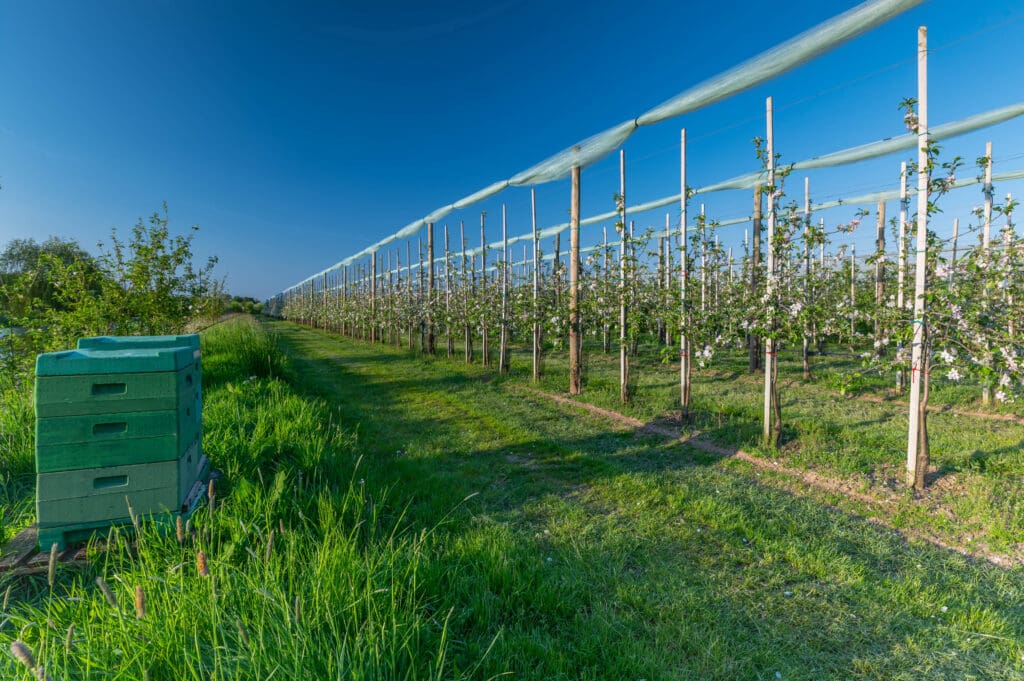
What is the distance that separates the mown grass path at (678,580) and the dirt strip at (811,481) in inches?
7.2

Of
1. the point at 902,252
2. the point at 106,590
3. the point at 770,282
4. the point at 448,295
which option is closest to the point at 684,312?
the point at 770,282

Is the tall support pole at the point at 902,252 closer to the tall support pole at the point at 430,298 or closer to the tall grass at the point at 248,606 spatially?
the tall grass at the point at 248,606

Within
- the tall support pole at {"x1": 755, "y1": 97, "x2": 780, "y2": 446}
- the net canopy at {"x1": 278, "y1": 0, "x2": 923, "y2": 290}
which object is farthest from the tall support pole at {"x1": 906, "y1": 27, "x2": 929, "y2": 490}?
the tall support pole at {"x1": 755, "y1": 97, "x2": 780, "y2": 446}

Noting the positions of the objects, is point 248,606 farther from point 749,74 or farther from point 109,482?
point 749,74

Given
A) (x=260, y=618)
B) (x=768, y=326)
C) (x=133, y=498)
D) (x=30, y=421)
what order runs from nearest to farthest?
1. (x=260, y=618)
2. (x=133, y=498)
3. (x=30, y=421)
4. (x=768, y=326)

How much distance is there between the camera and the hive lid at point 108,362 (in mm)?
2619

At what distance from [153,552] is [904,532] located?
18.0ft

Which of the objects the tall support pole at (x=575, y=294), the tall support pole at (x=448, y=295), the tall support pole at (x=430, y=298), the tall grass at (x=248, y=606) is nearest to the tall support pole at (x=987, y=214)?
the tall support pole at (x=575, y=294)

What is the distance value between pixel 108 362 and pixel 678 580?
3871 mm

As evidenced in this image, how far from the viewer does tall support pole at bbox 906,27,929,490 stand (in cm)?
430

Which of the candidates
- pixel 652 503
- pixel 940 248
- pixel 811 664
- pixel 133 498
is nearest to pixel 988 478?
pixel 940 248

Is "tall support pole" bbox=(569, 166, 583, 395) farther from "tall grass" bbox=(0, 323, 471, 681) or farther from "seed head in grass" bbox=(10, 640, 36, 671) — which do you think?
"seed head in grass" bbox=(10, 640, 36, 671)

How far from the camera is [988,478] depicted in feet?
14.4

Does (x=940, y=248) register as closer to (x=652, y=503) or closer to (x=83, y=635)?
(x=652, y=503)
